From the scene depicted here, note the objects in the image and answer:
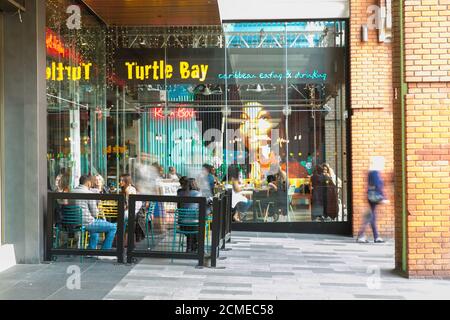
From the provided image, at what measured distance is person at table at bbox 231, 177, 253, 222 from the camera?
13.1 meters

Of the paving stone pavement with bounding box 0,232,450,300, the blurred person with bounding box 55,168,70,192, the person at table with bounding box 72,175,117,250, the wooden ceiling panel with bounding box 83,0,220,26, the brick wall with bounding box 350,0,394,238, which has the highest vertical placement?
the wooden ceiling panel with bounding box 83,0,220,26

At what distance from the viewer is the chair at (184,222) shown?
8.47 meters

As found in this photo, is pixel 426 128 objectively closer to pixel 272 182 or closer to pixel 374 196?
pixel 374 196

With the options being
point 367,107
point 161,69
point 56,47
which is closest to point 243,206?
point 367,107

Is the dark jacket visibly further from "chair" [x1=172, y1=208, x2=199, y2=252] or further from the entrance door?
"chair" [x1=172, y1=208, x2=199, y2=252]

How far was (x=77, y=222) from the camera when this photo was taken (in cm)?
845

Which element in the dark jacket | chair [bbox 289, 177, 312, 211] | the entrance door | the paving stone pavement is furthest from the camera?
chair [bbox 289, 177, 312, 211]

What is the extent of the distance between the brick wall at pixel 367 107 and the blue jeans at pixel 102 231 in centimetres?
594

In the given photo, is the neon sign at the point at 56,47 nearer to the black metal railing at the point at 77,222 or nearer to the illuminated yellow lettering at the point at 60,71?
the illuminated yellow lettering at the point at 60,71

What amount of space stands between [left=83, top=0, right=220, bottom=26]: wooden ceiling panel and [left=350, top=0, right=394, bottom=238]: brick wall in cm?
312

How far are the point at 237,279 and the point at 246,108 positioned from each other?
6374mm

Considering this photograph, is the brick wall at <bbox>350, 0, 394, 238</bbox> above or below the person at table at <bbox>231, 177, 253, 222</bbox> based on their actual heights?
above

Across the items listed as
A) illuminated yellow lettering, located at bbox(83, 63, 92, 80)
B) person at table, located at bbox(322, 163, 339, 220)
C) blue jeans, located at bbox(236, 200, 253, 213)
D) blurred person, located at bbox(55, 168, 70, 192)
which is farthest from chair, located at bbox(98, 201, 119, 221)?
person at table, located at bbox(322, 163, 339, 220)
